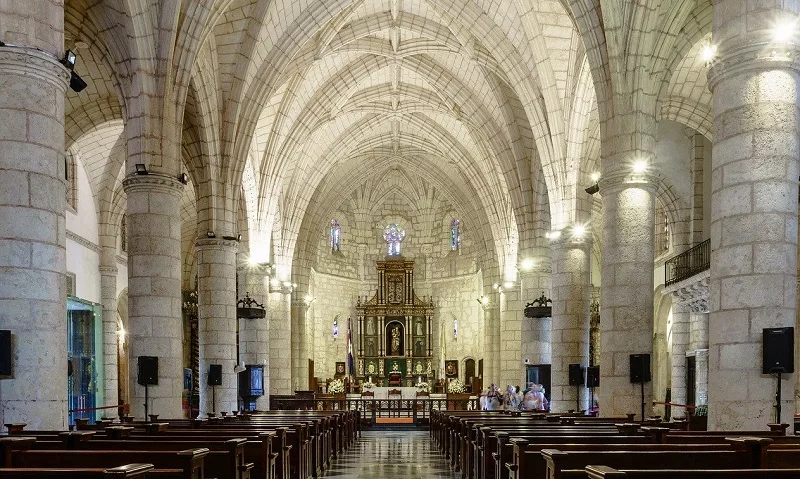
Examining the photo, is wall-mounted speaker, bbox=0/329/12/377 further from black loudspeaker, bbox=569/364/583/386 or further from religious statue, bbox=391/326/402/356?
religious statue, bbox=391/326/402/356

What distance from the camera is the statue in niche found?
42125 mm

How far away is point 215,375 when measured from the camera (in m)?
20.3

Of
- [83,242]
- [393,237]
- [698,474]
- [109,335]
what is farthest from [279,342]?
[698,474]

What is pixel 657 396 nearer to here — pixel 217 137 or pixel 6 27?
pixel 217 137

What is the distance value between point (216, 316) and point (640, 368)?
36.3ft

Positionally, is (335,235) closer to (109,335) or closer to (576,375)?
(109,335)

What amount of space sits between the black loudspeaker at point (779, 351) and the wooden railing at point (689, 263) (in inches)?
528

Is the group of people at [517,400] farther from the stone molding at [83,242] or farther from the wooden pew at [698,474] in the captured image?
the wooden pew at [698,474]

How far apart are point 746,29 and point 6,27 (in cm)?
860

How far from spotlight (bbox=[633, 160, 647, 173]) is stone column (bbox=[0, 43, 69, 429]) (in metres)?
9.60

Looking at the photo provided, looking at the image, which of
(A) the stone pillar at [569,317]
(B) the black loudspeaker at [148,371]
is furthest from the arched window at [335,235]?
(B) the black loudspeaker at [148,371]

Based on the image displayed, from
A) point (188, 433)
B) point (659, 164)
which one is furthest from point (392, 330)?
point (188, 433)

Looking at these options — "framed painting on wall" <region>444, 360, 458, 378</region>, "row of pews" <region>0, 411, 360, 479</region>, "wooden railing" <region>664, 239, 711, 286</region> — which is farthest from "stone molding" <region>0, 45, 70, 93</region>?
"framed painting on wall" <region>444, 360, 458, 378</region>

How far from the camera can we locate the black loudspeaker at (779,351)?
8.92 meters
